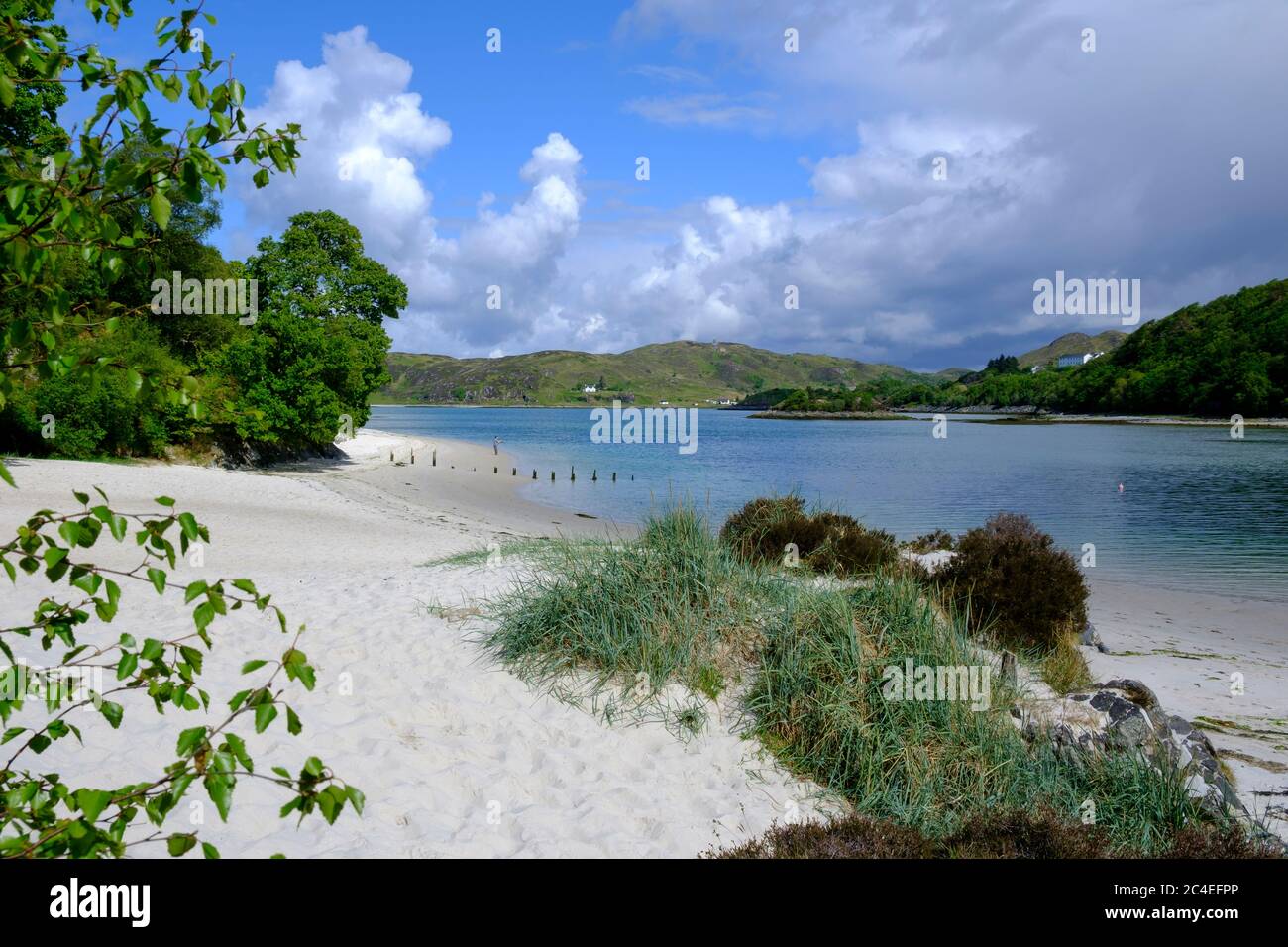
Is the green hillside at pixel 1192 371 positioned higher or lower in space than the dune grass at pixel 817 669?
higher

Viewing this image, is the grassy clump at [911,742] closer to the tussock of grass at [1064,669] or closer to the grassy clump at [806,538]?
the tussock of grass at [1064,669]

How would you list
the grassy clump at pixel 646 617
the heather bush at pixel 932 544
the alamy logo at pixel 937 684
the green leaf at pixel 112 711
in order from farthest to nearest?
the heather bush at pixel 932 544 → the grassy clump at pixel 646 617 → the alamy logo at pixel 937 684 → the green leaf at pixel 112 711

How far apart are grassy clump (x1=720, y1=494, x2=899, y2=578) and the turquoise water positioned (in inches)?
55.9

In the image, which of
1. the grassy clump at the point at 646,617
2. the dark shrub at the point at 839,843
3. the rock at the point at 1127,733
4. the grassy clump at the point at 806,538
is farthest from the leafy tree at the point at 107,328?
the grassy clump at the point at 806,538

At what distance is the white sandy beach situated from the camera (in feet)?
17.0

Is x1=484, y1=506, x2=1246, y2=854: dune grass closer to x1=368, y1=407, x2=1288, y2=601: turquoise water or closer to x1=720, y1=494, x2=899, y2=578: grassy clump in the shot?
x1=368, y1=407, x2=1288, y2=601: turquoise water

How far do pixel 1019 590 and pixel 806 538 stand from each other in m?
3.29

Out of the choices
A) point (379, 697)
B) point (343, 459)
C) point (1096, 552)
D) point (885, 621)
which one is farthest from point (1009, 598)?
point (343, 459)

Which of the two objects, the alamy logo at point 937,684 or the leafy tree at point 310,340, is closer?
the alamy logo at point 937,684

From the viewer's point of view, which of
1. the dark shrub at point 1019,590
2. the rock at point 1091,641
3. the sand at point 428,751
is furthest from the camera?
the rock at point 1091,641

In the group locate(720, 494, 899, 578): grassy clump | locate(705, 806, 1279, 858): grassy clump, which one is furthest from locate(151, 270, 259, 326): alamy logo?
locate(705, 806, 1279, 858): grassy clump

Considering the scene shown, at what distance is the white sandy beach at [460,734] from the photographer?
5184 millimetres

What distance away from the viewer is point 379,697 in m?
7.14
